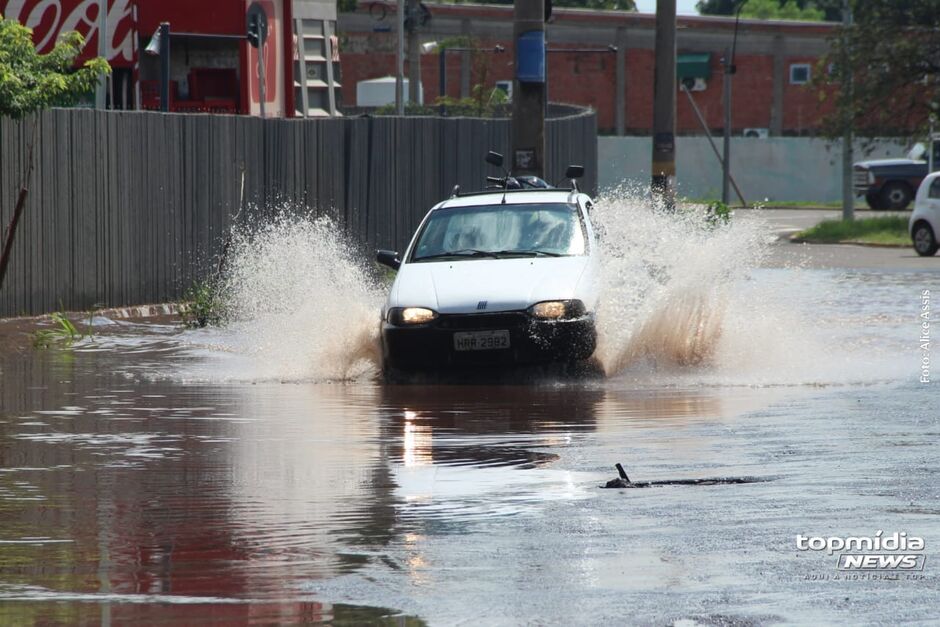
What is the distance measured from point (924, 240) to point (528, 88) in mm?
19732

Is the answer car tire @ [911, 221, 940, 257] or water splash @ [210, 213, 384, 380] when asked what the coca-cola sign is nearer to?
water splash @ [210, 213, 384, 380]

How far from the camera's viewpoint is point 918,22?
45812 millimetres

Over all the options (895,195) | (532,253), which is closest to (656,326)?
(532,253)

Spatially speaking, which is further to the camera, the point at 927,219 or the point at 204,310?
the point at 927,219

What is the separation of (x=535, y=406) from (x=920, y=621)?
22.4 ft

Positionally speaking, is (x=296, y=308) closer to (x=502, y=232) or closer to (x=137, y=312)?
(x=502, y=232)

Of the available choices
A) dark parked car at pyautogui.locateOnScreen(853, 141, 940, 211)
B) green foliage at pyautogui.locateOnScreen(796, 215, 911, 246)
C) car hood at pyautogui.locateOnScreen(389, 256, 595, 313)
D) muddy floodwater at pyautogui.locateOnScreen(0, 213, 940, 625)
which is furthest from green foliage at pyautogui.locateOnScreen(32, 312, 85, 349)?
dark parked car at pyautogui.locateOnScreen(853, 141, 940, 211)

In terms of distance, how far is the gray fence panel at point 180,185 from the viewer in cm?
1945

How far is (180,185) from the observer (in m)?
22.2

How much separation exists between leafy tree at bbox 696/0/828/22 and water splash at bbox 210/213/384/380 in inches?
3874

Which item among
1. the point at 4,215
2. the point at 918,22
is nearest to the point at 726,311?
the point at 4,215

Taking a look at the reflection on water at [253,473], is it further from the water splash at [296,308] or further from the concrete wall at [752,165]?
the concrete wall at [752,165]

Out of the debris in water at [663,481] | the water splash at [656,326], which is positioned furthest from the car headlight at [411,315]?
the debris in water at [663,481]

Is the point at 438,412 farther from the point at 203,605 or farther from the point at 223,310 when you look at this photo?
the point at 223,310
